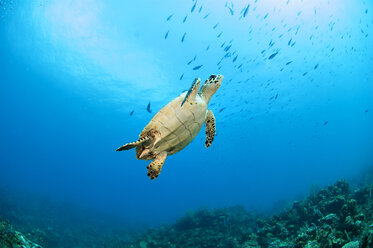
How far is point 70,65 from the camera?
27547 mm

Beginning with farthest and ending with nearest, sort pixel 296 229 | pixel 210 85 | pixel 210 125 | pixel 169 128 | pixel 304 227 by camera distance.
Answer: pixel 296 229 < pixel 304 227 < pixel 210 125 < pixel 210 85 < pixel 169 128

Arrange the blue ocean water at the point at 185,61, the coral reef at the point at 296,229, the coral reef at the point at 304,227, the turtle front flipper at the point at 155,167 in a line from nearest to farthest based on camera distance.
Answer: the turtle front flipper at the point at 155,167 < the coral reef at the point at 296,229 < the coral reef at the point at 304,227 < the blue ocean water at the point at 185,61

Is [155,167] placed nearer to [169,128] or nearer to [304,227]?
[169,128]

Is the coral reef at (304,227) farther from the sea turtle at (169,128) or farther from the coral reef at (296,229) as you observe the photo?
the sea turtle at (169,128)

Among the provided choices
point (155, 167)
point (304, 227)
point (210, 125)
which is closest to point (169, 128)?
point (155, 167)

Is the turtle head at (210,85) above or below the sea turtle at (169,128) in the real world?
above

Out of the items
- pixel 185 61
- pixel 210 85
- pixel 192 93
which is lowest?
pixel 192 93

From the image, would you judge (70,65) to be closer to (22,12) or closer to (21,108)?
(22,12)

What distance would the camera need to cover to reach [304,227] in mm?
7160

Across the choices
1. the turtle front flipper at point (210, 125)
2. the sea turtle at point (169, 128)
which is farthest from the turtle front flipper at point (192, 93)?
the turtle front flipper at point (210, 125)

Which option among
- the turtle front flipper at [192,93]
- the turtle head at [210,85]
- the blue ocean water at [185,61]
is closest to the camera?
the turtle front flipper at [192,93]

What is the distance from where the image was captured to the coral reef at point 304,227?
491cm

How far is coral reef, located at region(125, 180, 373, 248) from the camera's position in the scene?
491 cm

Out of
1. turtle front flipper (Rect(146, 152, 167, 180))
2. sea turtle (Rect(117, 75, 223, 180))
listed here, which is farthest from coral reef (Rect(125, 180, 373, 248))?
turtle front flipper (Rect(146, 152, 167, 180))
